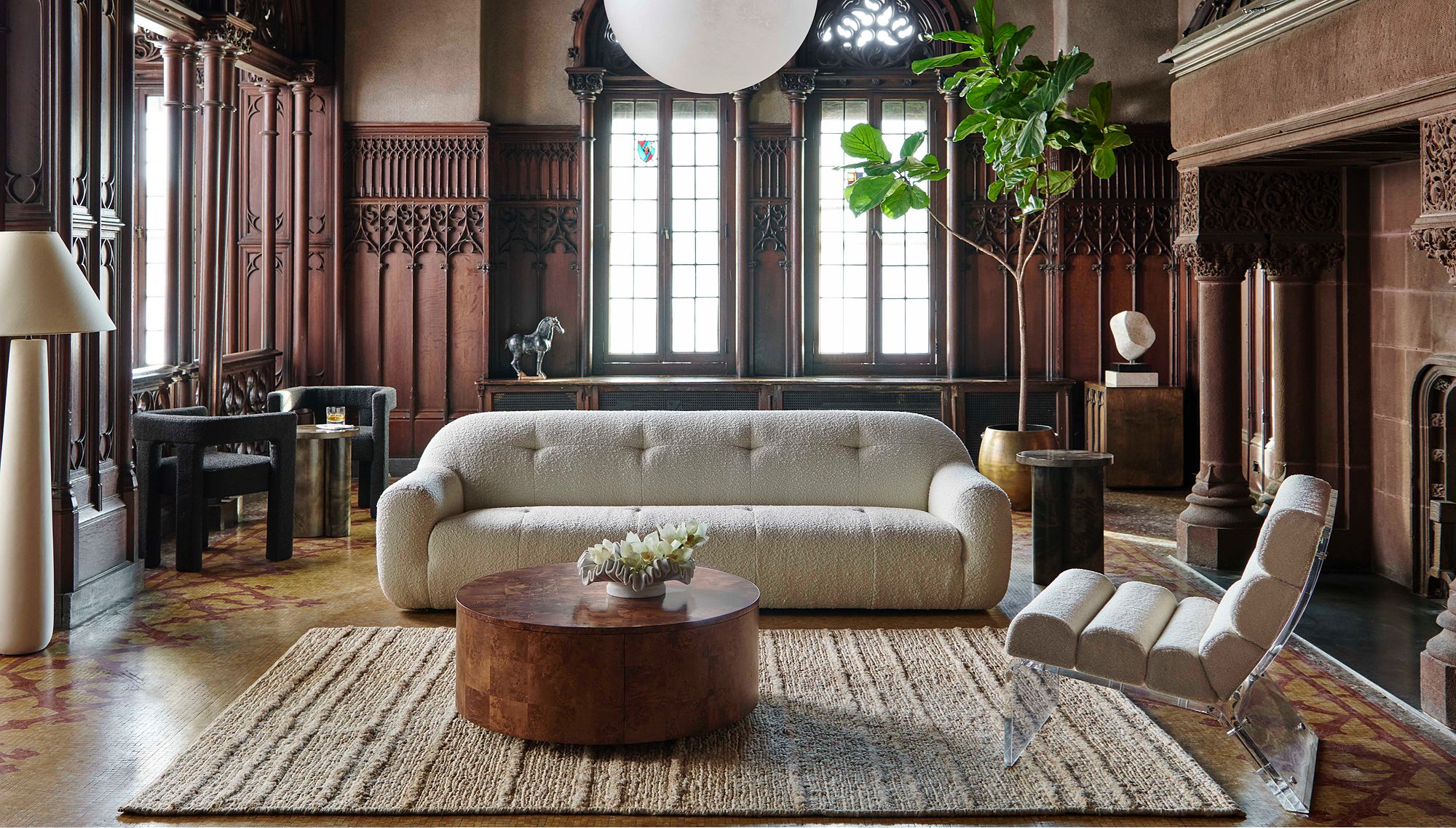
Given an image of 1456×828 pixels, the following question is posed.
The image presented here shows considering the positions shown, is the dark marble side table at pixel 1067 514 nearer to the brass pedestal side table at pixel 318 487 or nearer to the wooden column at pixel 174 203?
the brass pedestal side table at pixel 318 487

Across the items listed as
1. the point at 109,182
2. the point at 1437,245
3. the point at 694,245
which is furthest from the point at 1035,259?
the point at 109,182

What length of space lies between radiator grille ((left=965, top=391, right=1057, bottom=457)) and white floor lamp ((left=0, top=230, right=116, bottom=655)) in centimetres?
661

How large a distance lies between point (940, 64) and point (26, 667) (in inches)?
228

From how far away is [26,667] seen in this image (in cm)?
426

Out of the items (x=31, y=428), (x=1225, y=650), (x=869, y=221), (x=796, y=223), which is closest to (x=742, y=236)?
(x=796, y=223)

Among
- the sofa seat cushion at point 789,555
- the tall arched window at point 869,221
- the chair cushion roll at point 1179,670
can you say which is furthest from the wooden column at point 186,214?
the chair cushion roll at point 1179,670

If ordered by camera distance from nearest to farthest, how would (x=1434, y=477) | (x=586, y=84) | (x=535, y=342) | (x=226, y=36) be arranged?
(x=1434, y=477), (x=226, y=36), (x=535, y=342), (x=586, y=84)

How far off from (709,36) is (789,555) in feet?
7.24

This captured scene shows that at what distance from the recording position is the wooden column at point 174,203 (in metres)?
7.37

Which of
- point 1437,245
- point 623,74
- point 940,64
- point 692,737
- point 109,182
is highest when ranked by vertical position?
point 623,74

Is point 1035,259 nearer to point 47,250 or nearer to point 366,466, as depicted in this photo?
point 366,466

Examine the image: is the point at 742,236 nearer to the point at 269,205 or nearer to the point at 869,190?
the point at 869,190

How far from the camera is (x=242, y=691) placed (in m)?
3.99

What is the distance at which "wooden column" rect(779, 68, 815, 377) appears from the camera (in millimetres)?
9727
